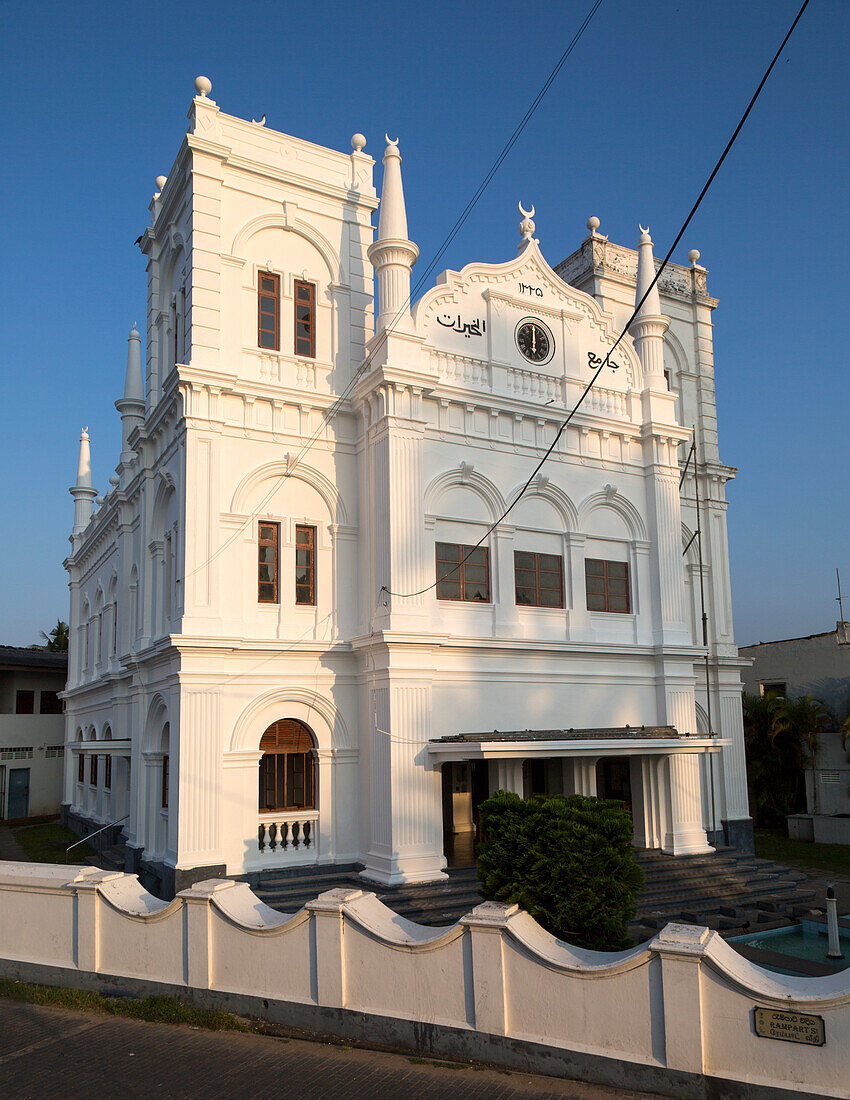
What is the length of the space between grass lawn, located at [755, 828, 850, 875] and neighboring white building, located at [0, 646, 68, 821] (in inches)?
1044

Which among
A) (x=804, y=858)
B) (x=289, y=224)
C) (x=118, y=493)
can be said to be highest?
(x=289, y=224)

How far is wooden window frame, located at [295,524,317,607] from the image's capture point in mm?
17453

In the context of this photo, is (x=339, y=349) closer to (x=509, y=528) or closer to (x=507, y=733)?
(x=509, y=528)

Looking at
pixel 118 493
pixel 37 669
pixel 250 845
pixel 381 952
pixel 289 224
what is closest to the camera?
pixel 381 952

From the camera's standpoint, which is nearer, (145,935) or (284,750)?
(145,935)

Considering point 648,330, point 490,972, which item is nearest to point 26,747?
point 648,330

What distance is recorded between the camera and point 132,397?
25.1 meters

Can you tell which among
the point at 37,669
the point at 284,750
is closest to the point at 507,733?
the point at 284,750

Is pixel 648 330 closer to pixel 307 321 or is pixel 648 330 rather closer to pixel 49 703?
pixel 307 321

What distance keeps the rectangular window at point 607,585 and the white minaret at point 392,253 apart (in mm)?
6734

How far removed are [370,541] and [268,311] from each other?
5.22 m

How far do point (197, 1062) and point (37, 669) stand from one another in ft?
111

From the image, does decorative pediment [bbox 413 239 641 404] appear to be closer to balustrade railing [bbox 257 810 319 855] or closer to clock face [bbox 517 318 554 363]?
clock face [bbox 517 318 554 363]

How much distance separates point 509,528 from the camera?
61.5 ft
